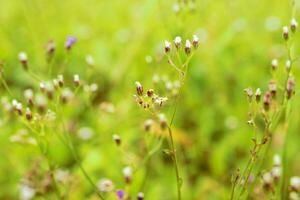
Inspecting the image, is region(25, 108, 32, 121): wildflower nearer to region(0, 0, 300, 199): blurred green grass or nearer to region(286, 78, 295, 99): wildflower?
region(0, 0, 300, 199): blurred green grass

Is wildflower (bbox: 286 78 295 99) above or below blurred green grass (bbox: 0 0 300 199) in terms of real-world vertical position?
below

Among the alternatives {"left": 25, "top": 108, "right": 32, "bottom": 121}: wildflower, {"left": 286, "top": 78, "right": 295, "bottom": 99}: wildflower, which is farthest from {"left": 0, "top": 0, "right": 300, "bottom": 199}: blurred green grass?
{"left": 286, "top": 78, "right": 295, "bottom": 99}: wildflower

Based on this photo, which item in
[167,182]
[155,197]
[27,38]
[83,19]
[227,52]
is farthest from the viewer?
[83,19]

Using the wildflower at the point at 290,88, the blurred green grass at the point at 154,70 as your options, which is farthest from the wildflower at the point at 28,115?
the wildflower at the point at 290,88

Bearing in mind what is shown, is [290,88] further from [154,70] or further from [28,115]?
[154,70]

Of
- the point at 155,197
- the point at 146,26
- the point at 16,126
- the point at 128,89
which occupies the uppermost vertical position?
the point at 146,26

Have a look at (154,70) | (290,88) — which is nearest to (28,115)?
(290,88)

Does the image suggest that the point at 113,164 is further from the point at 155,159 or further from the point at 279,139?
the point at 279,139

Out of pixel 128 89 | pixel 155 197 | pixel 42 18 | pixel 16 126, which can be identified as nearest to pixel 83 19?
pixel 42 18

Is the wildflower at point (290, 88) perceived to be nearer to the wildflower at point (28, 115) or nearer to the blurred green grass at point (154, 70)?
the blurred green grass at point (154, 70)
